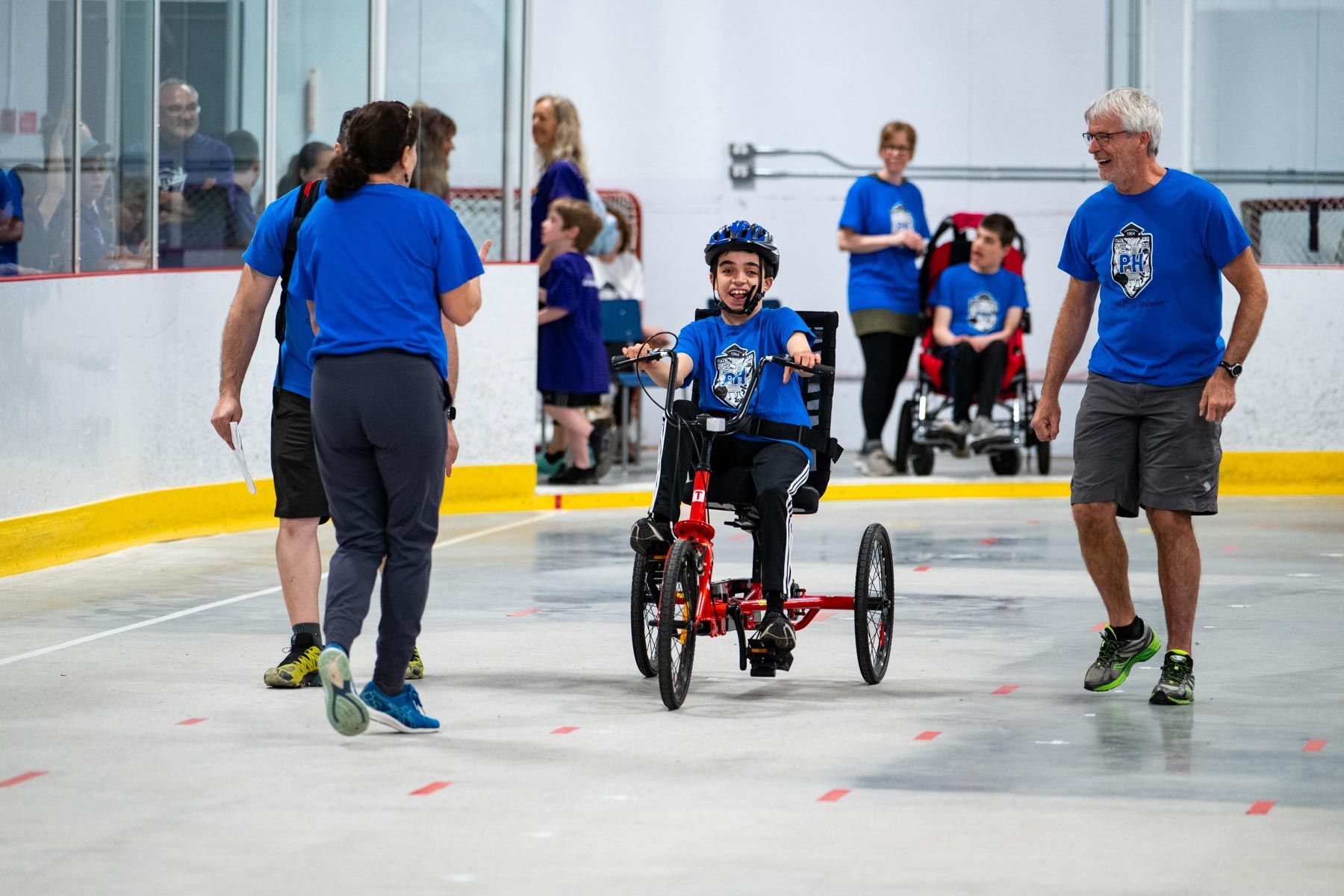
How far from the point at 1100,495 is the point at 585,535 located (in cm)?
478

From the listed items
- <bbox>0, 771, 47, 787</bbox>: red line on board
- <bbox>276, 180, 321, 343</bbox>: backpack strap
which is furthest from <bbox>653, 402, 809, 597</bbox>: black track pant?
<bbox>0, 771, 47, 787</bbox>: red line on board

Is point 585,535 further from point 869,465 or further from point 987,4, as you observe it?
point 987,4

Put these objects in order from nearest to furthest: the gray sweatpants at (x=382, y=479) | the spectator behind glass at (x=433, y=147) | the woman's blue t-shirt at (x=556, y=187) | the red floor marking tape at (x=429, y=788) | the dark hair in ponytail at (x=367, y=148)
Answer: the red floor marking tape at (x=429, y=788)
the gray sweatpants at (x=382, y=479)
the dark hair in ponytail at (x=367, y=148)
the spectator behind glass at (x=433, y=147)
the woman's blue t-shirt at (x=556, y=187)

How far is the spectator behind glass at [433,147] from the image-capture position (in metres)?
12.4

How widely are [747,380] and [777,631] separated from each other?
81cm

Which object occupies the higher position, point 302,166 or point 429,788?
point 302,166

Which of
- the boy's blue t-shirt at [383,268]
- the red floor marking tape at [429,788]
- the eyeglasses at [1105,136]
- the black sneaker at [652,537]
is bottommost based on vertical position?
the red floor marking tape at [429,788]

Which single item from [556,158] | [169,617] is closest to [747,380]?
[169,617]

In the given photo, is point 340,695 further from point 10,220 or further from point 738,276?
point 10,220

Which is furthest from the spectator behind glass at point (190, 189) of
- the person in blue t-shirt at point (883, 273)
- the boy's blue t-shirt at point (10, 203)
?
the person in blue t-shirt at point (883, 273)

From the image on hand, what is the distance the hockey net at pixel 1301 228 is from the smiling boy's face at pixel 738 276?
746 cm

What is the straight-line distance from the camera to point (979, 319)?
13406 mm

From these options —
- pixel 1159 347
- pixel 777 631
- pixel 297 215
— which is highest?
pixel 297 215

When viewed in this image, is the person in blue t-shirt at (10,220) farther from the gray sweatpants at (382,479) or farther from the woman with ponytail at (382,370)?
the gray sweatpants at (382,479)
